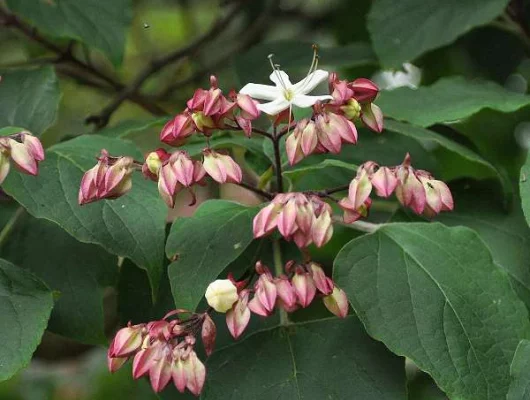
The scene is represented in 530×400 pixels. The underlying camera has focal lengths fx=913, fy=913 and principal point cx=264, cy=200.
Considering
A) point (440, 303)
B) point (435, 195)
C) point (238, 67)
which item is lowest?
point (238, 67)

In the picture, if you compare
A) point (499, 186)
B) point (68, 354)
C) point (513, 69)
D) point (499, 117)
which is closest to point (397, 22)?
point (499, 117)

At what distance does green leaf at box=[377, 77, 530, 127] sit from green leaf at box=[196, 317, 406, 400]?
36cm

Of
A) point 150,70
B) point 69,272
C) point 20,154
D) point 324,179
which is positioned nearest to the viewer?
point 20,154

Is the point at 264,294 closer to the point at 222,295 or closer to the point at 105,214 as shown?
the point at 222,295

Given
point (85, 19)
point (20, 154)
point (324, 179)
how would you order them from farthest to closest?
point (85, 19) < point (324, 179) < point (20, 154)

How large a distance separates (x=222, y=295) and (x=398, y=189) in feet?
0.67

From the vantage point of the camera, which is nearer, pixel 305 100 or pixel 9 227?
pixel 305 100

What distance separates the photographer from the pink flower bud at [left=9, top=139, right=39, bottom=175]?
0.94 metres

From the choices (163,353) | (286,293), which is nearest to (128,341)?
(163,353)

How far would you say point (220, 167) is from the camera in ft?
2.97

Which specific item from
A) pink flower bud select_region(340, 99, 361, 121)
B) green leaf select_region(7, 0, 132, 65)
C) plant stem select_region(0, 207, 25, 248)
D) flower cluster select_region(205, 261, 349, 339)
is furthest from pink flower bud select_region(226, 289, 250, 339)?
green leaf select_region(7, 0, 132, 65)

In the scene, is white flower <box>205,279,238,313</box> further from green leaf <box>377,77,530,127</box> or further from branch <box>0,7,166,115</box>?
branch <box>0,7,166,115</box>

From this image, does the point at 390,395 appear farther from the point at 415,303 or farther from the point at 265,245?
A: the point at 265,245

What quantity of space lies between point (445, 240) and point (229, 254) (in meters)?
0.25
